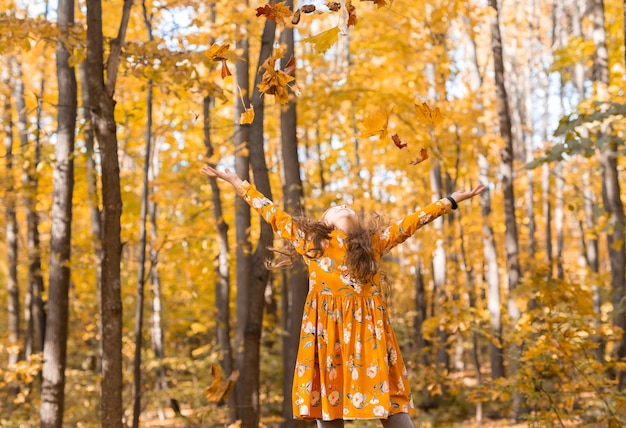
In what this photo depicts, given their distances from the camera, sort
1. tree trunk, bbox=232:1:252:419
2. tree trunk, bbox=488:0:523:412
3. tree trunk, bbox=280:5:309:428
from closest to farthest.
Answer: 1. tree trunk, bbox=280:5:309:428
2. tree trunk, bbox=232:1:252:419
3. tree trunk, bbox=488:0:523:412

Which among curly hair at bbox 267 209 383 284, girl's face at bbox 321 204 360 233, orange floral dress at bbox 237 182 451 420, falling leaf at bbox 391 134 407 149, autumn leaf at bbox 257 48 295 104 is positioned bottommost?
orange floral dress at bbox 237 182 451 420

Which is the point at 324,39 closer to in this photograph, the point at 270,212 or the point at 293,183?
the point at 270,212

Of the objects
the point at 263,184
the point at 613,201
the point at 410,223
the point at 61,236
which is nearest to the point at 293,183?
the point at 263,184

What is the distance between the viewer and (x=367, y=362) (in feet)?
11.2

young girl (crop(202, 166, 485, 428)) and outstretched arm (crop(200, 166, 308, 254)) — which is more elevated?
outstretched arm (crop(200, 166, 308, 254))

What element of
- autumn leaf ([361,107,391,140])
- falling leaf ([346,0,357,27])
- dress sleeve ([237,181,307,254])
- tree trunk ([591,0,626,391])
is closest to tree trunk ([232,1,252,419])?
dress sleeve ([237,181,307,254])

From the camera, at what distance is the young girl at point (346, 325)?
337 centimetres

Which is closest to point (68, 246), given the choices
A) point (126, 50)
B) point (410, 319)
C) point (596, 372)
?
point (126, 50)

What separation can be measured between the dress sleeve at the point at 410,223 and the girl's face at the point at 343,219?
6.8 inches

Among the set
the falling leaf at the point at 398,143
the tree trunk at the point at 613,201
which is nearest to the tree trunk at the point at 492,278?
the tree trunk at the point at 613,201

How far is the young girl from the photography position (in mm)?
3373

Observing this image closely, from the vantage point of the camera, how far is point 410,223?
3.59 m

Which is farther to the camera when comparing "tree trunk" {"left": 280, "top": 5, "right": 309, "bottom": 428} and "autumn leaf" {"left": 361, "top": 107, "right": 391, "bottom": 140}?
"tree trunk" {"left": 280, "top": 5, "right": 309, "bottom": 428}

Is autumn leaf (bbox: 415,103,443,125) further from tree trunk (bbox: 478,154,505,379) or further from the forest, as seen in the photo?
tree trunk (bbox: 478,154,505,379)
